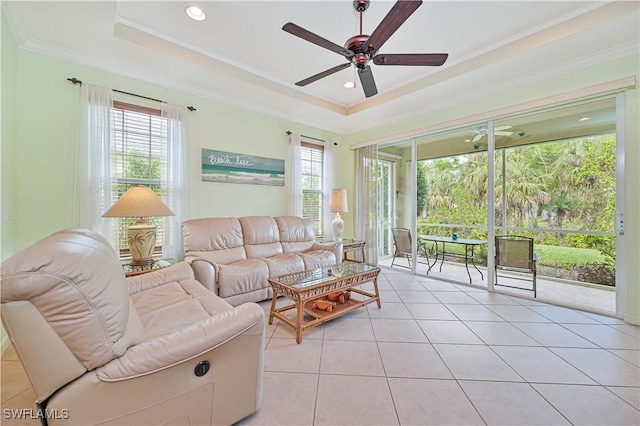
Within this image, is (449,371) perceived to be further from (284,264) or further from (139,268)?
(139,268)

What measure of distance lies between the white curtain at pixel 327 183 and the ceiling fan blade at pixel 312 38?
298 centimetres

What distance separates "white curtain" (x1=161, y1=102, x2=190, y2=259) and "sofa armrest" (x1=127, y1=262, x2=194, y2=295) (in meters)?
0.98

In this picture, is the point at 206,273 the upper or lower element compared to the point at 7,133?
lower

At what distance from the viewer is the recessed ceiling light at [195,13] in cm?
232

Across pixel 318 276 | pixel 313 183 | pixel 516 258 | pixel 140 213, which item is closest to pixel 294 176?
pixel 313 183

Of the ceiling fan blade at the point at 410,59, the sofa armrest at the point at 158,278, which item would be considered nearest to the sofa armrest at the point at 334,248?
the sofa armrest at the point at 158,278

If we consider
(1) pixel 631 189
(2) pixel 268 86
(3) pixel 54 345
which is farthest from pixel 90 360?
(1) pixel 631 189

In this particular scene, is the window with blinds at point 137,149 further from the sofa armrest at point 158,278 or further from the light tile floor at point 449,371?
the light tile floor at point 449,371

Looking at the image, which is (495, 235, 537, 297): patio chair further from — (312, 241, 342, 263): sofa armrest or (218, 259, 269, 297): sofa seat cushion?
(218, 259, 269, 297): sofa seat cushion

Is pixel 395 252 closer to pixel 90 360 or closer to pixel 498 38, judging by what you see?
pixel 498 38

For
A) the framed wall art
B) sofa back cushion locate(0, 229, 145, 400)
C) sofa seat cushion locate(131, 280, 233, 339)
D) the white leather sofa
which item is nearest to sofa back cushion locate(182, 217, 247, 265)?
the white leather sofa

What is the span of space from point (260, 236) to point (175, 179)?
51.4 inches

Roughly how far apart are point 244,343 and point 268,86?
3.29m

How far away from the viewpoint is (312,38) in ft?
6.38
